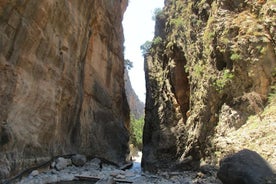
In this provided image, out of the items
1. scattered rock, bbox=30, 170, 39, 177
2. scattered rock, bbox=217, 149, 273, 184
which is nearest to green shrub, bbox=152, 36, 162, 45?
scattered rock, bbox=30, 170, 39, 177

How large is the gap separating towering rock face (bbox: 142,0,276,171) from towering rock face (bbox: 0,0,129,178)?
3.82 metres

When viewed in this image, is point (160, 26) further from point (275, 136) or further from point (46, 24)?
point (275, 136)

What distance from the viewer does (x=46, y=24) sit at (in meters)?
12.8

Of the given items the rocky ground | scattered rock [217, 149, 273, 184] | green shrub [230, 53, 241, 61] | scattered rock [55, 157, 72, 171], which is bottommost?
the rocky ground

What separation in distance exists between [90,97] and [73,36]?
494 cm

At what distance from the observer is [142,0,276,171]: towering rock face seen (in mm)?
11898

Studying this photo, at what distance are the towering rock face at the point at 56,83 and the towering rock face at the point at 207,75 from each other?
3.82 m

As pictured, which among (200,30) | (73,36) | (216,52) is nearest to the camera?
(216,52)

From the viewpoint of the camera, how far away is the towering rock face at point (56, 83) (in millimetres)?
10438

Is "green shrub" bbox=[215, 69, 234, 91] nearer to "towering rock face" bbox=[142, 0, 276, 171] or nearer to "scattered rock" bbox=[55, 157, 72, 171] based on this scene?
"towering rock face" bbox=[142, 0, 276, 171]

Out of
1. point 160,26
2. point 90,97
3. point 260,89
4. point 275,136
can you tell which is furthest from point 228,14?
point 160,26

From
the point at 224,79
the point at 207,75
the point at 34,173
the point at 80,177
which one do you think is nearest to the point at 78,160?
the point at 80,177

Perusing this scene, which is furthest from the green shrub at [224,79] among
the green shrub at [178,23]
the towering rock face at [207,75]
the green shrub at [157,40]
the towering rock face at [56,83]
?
the green shrub at [157,40]

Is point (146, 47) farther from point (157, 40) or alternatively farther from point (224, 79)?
point (224, 79)
